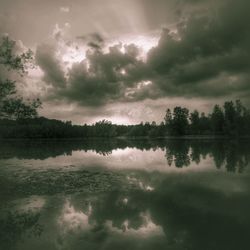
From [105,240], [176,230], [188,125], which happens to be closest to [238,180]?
[176,230]

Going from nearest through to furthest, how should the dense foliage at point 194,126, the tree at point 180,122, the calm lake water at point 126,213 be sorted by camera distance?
the calm lake water at point 126,213 < the dense foliage at point 194,126 < the tree at point 180,122

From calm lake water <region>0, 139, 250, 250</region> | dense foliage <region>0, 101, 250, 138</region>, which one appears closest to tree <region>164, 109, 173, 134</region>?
dense foliage <region>0, 101, 250, 138</region>

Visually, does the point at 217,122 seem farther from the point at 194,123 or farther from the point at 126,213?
the point at 126,213

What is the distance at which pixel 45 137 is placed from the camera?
18938 centimetres

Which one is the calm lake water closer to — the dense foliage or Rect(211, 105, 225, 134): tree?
the dense foliage

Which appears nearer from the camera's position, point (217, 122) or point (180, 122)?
point (217, 122)

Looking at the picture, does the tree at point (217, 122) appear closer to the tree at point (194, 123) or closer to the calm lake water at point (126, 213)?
the tree at point (194, 123)

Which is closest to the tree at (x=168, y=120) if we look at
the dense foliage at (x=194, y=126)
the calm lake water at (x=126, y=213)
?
the dense foliage at (x=194, y=126)

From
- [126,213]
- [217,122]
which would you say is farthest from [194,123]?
[126,213]

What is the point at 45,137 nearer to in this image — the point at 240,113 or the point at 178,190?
the point at 240,113

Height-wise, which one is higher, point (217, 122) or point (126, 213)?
point (217, 122)

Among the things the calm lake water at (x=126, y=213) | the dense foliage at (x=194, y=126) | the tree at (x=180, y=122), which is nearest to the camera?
the calm lake water at (x=126, y=213)

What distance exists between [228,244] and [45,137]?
631 ft

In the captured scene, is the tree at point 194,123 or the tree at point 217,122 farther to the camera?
the tree at point 194,123
